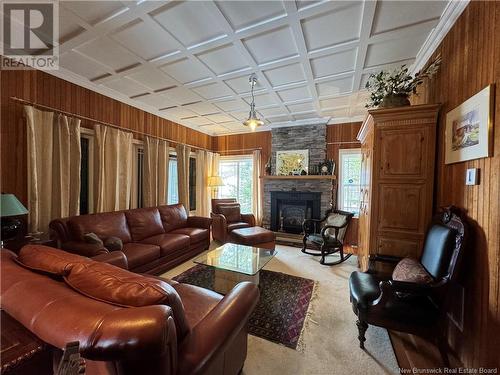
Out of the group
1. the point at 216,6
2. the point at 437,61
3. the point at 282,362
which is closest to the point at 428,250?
the point at 282,362

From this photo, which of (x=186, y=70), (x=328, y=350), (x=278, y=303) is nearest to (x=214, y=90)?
(x=186, y=70)

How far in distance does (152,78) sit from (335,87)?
108 inches

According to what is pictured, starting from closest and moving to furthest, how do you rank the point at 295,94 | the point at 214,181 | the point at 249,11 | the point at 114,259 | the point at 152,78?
the point at 249,11, the point at 114,259, the point at 152,78, the point at 295,94, the point at 214,181

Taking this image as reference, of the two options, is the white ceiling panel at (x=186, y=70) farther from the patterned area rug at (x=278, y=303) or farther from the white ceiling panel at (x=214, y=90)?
the patterned area rug at (x=278, y=303)

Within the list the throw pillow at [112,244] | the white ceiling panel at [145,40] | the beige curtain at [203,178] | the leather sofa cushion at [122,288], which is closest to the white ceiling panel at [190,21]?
the white ceiling panel at [145,40]

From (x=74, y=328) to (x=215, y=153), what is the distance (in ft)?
17.6

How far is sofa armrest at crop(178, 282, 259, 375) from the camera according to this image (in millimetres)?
A: 862

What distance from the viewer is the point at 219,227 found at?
14.0 feet

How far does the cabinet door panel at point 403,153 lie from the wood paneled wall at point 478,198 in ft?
0.98

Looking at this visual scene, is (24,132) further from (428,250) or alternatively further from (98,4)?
(428,250)

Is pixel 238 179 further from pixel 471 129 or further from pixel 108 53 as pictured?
pixel 471 129

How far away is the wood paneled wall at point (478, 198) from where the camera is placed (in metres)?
1.31

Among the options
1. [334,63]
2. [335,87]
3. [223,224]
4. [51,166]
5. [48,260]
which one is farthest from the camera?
[223,224]

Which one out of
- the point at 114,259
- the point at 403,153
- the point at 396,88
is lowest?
the point at 114,259
